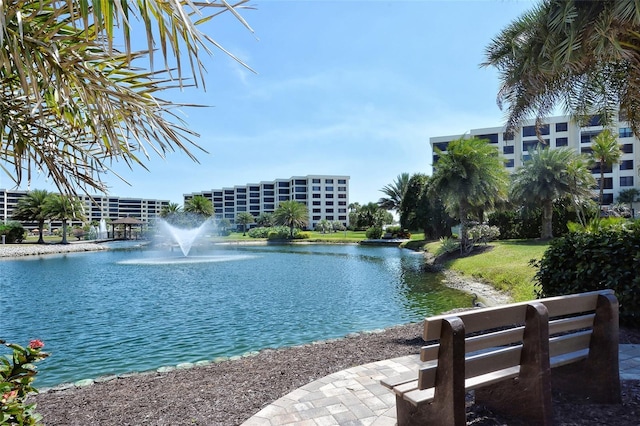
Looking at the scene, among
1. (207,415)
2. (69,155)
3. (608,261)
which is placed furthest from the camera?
(608,261)

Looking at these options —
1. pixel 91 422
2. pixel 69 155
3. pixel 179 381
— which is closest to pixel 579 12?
pixel 69 155

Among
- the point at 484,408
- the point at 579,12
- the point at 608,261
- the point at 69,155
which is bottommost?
the point at 484,408

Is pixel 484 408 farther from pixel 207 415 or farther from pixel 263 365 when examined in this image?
pixel 263 365

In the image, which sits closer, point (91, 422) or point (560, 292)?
point (91, 422)

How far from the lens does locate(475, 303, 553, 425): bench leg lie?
2896mm

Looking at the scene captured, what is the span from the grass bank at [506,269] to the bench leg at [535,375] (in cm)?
671

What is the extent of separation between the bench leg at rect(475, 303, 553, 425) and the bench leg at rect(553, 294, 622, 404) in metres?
0.80

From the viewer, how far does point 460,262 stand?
2069 cm

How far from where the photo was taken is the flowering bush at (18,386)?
211 cm

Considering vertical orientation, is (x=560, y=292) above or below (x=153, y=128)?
below

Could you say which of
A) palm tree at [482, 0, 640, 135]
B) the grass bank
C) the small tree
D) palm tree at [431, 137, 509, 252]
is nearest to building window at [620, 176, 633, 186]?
palm tree at [431, 137, 509, 252]

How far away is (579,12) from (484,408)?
25.0 ft

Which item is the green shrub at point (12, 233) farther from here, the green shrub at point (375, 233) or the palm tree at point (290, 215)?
the green shrub at point (375, 233)

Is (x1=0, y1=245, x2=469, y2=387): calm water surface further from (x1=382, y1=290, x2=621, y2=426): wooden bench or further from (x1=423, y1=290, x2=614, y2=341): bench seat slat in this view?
(x1=423, y1=290, x2=614, y2=341): bench seat slat
